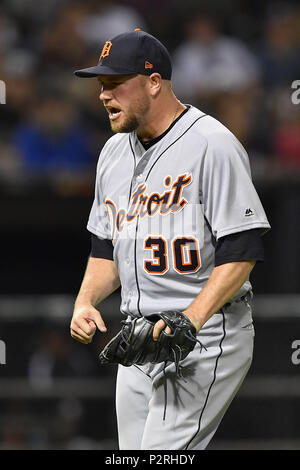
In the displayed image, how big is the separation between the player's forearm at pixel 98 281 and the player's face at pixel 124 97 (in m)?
0.53

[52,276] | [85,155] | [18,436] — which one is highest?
[85,155]

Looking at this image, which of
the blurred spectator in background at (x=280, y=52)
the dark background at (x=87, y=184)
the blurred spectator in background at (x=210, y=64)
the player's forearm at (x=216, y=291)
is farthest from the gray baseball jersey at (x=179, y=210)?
the blurred spectator in background at (x=280, y=52)

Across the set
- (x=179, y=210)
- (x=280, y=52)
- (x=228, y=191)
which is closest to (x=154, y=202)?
(x=179, y=210)

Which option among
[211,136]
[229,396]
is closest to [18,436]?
[229,396]

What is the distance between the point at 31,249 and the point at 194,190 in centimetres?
390

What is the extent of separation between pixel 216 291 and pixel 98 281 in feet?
1.85

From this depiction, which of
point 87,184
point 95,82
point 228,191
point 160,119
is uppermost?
point 160,119

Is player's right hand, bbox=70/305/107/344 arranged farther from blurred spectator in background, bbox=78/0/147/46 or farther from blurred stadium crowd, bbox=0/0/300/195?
blurred spectator in background, bbox=78/0/147/46

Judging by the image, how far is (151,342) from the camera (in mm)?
2662

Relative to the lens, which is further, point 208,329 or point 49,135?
point 49,135

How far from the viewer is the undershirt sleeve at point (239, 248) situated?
2.64 m

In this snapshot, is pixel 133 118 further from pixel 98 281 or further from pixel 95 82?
pixel 95 82

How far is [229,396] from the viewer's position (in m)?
2.82

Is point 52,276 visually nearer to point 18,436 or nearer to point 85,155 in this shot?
point 85,155
